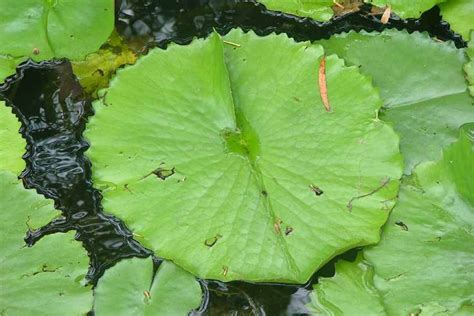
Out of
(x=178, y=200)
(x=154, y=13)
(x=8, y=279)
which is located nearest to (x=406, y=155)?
(x=178, y=200)

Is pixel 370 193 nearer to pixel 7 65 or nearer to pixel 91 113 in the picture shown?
pixel 91 113

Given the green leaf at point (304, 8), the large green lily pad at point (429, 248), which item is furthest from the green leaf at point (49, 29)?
the large green lily pad at point (429, 248)

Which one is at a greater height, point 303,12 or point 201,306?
point 303,12

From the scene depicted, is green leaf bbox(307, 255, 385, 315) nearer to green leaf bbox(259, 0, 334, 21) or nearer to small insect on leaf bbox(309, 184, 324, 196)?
small insect on leaf bbox(309, 184, 324, 196)

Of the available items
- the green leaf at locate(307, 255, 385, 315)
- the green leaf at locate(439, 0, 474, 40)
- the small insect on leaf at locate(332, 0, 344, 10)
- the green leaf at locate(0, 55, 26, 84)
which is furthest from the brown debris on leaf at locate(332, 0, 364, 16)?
the green leaf at locate(0, 55, 26, 84)

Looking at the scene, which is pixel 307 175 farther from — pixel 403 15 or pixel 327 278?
pixel 403 15

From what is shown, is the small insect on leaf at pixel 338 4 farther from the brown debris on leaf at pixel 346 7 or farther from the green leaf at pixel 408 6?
the green leaf at pixel 408 6
